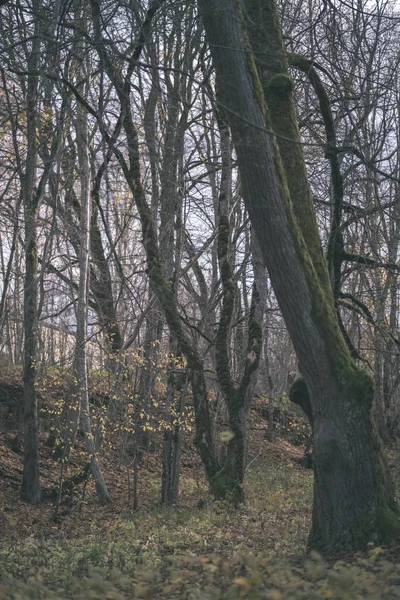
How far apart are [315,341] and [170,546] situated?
304 cm

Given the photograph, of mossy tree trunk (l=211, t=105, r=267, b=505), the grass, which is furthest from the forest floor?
mossy tree trunk (l=211, t=105, r=267, b=505)

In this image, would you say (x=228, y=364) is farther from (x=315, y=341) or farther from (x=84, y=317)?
(x=315, y=341)

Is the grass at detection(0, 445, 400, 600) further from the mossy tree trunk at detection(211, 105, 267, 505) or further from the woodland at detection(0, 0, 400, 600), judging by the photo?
the mossy tree trunk at detection(211, 105, 267, 505)

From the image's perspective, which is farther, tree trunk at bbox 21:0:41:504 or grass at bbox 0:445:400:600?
tree trunk at bbox 21:0:41:504

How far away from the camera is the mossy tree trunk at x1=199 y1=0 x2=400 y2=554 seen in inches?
271

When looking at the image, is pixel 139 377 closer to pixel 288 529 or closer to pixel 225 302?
pixel 225 302

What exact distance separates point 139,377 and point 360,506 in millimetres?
7871

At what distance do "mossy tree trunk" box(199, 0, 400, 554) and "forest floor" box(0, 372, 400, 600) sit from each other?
429mm

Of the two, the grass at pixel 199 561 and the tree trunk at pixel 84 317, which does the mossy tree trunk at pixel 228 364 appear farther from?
the tree trunk at pixel 84 317

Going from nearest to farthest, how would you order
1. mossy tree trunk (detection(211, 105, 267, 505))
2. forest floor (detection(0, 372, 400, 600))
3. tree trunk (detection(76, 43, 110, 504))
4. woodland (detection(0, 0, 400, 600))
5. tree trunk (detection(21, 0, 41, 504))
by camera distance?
forest floor (detection(0, 372, 400, 600)), woodland (detection(0, 0, 400, 600)), mossy tree trunk (detection(211, 105, 267, 505)), tree trunk (detection(21, 0, 41, 504)), tree trunk (detection(76, 43, 110, 504))

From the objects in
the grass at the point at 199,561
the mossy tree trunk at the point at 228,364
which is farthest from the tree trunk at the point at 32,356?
the mossy tree trunk at the point at 228,364

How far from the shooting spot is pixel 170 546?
8102mm

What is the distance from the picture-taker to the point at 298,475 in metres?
18.1

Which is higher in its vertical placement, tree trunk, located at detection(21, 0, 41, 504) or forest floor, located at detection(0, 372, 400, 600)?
tree trunk, located at detection(21, 0, 41, 504)
